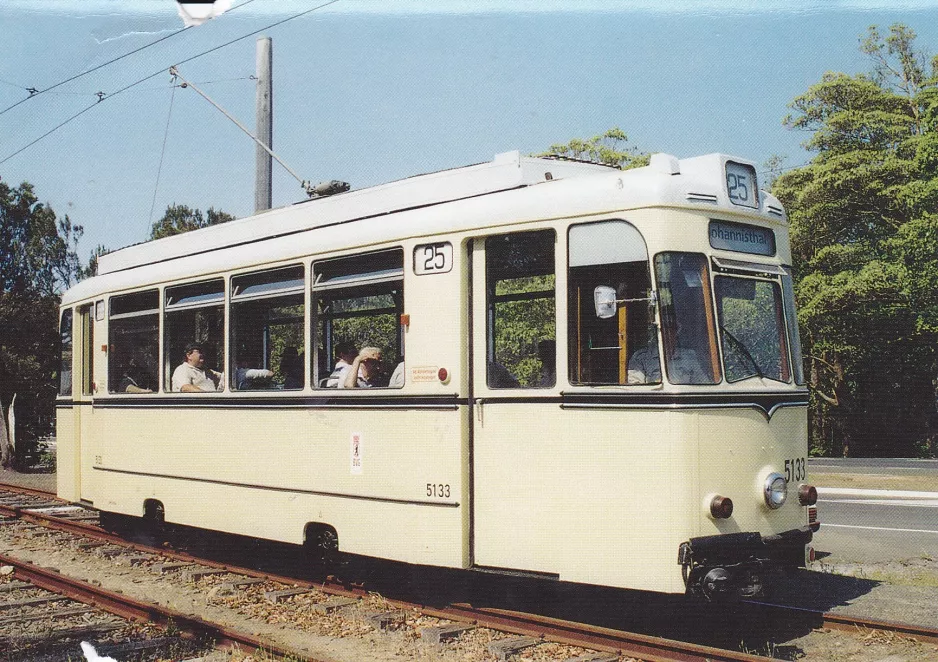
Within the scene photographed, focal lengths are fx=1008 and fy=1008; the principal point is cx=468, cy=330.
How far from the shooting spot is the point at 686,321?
21.4ft

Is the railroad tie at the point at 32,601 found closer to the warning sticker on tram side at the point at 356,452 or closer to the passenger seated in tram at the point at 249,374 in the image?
the passenger seated in tram at the point at 249,374

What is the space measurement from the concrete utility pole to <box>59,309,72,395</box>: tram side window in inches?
134

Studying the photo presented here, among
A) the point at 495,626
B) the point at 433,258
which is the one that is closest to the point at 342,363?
the point at 433,258

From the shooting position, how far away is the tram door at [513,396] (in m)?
6.88

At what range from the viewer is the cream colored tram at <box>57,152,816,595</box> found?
647cm

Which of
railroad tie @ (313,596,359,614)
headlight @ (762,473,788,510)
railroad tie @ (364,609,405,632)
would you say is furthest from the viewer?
railroad tie @ (313,596,359,614)

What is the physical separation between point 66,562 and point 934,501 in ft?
47.1

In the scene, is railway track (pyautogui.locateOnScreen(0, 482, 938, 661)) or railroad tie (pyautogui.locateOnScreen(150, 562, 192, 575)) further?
railroad tie (pyautogui.locateOnScreen(150, 562, 192, 575))

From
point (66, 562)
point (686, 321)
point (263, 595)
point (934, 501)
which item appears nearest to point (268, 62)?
point (66, 562)

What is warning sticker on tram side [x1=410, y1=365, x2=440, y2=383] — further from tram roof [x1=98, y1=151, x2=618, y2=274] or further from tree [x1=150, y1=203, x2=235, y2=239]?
tree [x1=150, y1=203, x2=235, y2=239]

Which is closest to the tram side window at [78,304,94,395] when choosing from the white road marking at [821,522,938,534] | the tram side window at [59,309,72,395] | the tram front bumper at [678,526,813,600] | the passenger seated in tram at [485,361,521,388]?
the tram side window at [59,309,72,395]

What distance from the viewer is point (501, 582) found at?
26.5ft

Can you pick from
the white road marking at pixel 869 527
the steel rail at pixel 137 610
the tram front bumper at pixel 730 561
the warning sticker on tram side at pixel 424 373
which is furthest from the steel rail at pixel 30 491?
the tram front bumper at pixel 730 561

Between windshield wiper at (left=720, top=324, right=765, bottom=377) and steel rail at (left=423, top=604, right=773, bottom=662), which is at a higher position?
windshield wiper at (left=720, top=324, right=765, bottom=377)
